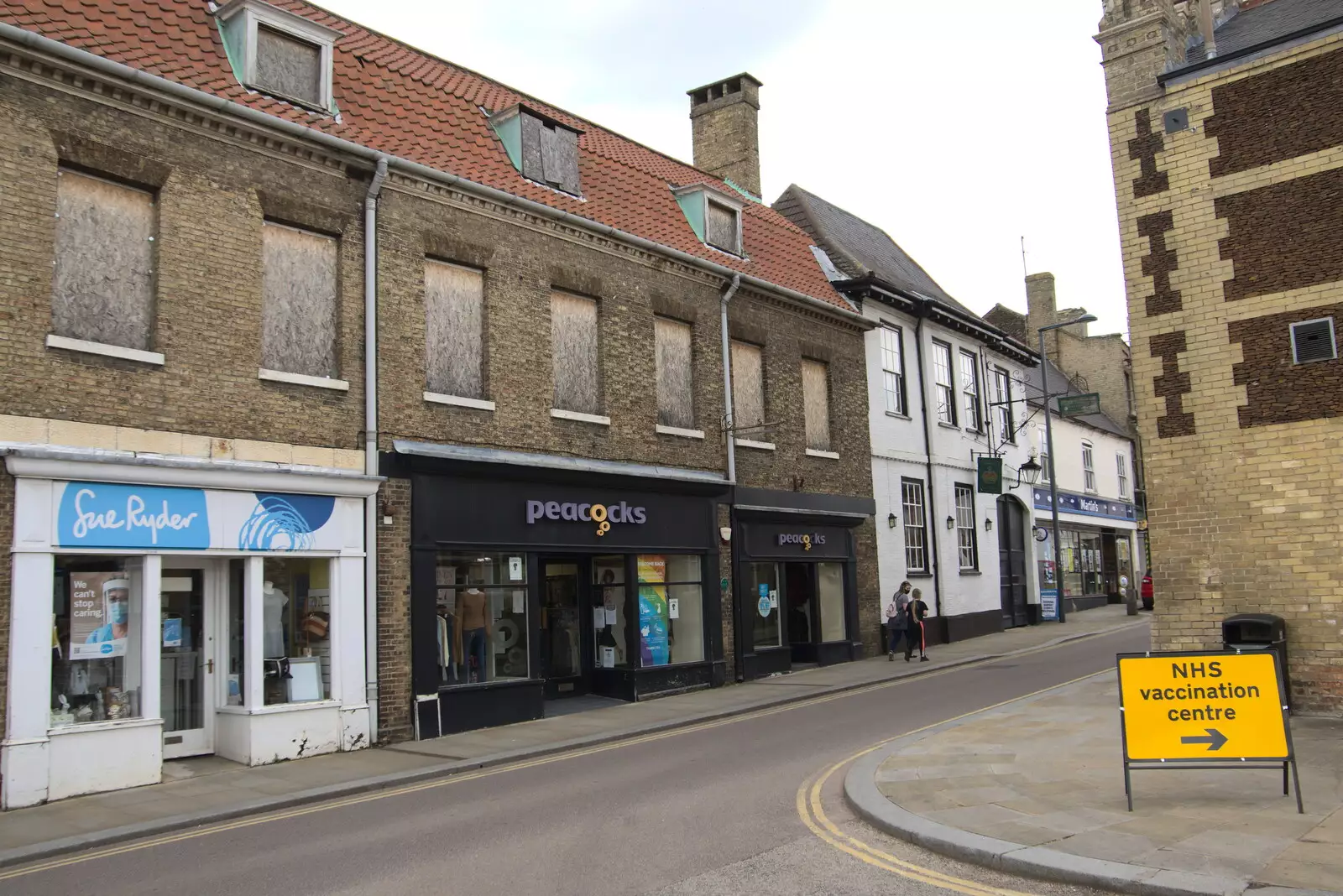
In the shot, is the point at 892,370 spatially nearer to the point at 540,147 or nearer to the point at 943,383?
the point at 943,383

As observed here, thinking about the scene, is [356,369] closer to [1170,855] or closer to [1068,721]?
[1068,721]

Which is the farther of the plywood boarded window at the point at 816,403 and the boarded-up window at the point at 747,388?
the plywood boarded window at the point at 816,403

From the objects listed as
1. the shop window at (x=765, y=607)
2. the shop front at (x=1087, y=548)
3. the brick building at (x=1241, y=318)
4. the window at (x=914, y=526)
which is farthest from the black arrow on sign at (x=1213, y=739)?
the shop front at (x=1087, y=548)

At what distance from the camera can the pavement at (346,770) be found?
9008mm

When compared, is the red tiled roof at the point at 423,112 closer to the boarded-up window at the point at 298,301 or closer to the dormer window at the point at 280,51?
the dormer window at the point at 280,51

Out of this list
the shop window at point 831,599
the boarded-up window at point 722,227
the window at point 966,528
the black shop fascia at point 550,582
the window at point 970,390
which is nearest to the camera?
the black shop fascia at point 550,582

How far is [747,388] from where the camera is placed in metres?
20.1

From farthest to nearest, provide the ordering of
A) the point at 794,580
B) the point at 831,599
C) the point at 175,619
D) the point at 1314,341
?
the point at 831,599
the point at 794,580
the point at 1314,341
the point at 175,619

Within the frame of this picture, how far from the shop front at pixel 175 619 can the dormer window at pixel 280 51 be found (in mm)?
5034

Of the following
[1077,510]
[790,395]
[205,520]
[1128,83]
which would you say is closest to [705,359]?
[790,395]

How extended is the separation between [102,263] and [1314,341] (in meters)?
13.7

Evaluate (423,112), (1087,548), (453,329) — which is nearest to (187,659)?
(453,329)

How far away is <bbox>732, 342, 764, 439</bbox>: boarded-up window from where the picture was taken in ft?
65.0

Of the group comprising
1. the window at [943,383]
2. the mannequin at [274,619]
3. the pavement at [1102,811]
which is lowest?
the pavement at [1102,811]
